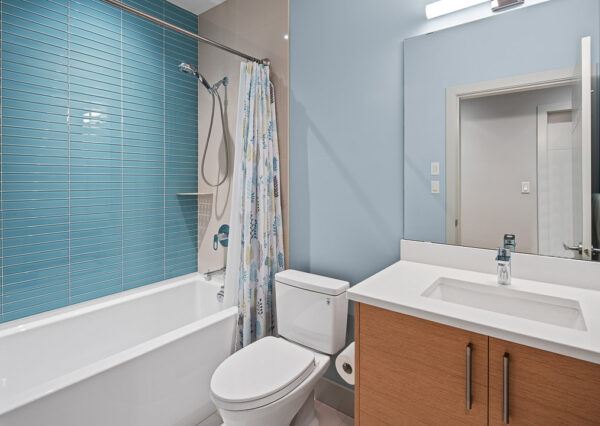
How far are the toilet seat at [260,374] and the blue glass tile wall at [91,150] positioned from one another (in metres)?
1.29

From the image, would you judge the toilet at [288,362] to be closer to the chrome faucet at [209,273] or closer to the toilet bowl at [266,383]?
the toilet bowl at [266,383]

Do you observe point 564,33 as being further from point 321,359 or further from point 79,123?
point 79,123

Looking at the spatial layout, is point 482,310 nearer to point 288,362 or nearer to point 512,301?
point 512,301

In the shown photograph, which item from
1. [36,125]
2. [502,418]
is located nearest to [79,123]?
[36,125]

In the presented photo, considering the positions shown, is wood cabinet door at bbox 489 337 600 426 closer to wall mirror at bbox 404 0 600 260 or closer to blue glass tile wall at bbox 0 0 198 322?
wall mirror at bbox 404 0 600 260

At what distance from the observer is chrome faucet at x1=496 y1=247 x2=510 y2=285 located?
1.17 metres

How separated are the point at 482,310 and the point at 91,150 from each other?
2336mm

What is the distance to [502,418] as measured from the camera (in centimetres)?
85

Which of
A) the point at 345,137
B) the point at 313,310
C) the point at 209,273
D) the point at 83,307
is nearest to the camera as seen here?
the point at 313,310

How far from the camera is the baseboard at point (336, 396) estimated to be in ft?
5.85

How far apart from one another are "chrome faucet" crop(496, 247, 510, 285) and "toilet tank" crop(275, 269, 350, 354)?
0.72m

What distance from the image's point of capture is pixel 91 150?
6.68ft

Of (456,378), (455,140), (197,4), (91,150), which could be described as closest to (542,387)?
(456,378)

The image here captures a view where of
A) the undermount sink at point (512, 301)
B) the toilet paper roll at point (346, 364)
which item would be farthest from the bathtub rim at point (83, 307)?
the undermount sink at point (512, 301)
